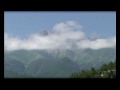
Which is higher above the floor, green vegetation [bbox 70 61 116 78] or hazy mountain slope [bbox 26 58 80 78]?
green vegetation [bbox 70 61 116 78]

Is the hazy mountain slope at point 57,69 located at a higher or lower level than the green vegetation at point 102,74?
lower

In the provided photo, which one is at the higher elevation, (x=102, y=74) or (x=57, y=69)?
(x=102, y=74)

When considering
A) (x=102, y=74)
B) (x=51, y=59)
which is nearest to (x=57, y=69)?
(x=51, y=59)

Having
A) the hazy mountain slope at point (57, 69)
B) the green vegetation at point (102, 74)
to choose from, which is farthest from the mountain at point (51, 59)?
the green vegetation at point (102, 74)

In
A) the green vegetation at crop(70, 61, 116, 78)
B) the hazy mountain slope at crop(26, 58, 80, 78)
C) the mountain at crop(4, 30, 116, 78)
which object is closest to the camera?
the green vegetation at crop(70, 61, 116, 78)

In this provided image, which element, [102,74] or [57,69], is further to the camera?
[57,69]

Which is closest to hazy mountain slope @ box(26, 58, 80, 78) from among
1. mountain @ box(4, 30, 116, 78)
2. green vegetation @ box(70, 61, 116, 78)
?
mountain @ box(4, 30, 116, 78)

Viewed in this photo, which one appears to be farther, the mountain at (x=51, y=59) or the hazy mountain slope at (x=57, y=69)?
the mountain at (x=51, y=59)

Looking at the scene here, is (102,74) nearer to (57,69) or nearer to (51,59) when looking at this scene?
(57,69)

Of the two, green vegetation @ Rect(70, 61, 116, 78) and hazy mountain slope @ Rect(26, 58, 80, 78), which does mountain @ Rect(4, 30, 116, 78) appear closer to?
hazy mountain slope @ Rect(26, 58, 80, 78)

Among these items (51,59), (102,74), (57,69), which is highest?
(102,74)

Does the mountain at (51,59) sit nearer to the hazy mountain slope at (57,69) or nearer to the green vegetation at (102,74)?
the hazy mountain slope at (57,69)
